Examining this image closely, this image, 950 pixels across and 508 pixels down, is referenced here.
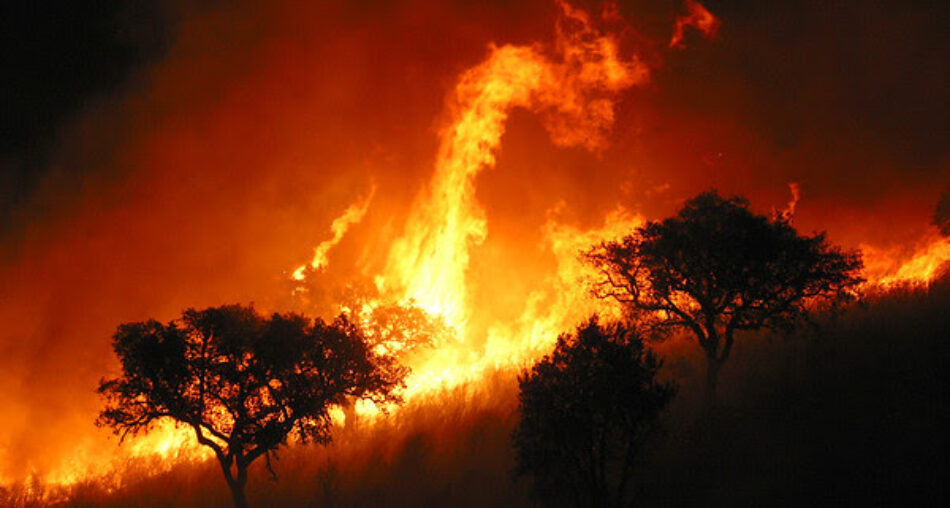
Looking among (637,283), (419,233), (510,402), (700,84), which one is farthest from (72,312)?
(700,84)

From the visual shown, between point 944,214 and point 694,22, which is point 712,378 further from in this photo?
point 694,22

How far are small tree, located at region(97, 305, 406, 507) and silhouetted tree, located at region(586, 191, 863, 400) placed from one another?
9.51m

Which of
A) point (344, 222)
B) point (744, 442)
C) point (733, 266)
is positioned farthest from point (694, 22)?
point (744, 442)

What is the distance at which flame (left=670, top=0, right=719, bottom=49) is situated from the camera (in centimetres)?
4594

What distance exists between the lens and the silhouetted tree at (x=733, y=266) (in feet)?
50.0

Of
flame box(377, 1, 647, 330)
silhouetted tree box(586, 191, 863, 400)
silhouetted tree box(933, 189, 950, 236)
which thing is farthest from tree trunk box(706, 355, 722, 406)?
flame box(377, 1, 647, 330)

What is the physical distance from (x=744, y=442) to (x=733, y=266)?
4.56 metres

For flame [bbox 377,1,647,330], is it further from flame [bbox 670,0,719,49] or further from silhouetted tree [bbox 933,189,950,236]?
silhouetted tree [bbox 933,189,950,236]

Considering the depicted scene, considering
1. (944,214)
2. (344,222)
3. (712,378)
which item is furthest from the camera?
(344,222)

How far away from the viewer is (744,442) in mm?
14914

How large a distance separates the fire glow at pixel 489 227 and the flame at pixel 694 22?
0.10m

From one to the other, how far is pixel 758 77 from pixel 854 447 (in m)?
40.7

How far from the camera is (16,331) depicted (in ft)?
165

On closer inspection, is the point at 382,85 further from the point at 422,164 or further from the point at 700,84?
the point at 700,84
